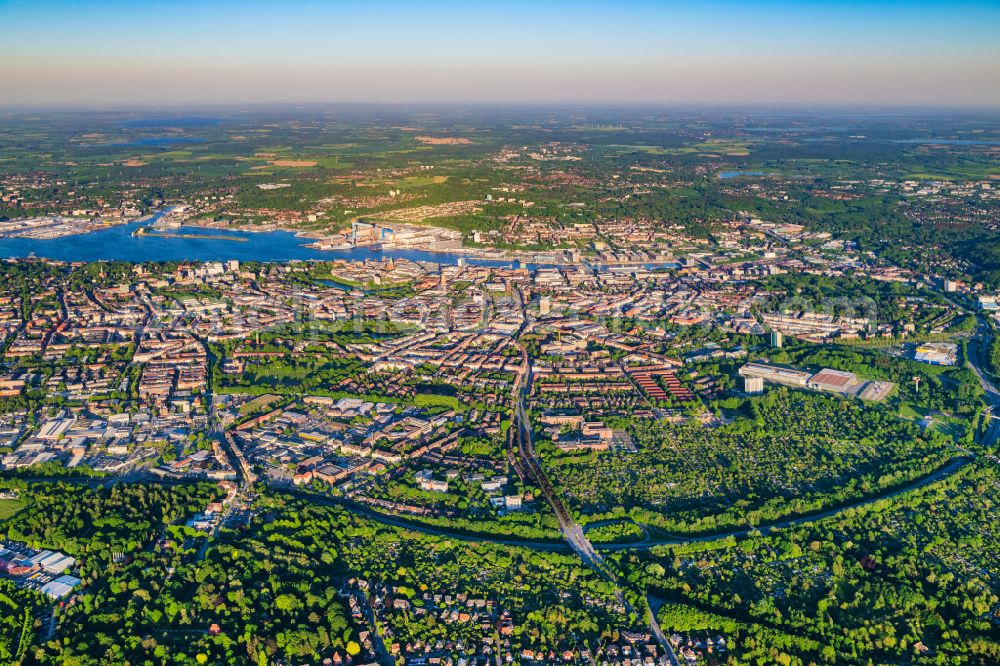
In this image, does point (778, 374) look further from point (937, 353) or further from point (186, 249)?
point (186, 249)

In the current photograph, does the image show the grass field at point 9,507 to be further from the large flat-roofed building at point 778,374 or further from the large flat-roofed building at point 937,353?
the large flat-roofed building at point 937,353

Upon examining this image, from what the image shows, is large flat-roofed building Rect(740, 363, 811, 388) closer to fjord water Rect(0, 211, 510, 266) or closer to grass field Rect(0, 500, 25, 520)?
fjord water Rect(0, 211, 510, 266)

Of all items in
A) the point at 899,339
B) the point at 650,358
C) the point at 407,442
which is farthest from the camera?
the point at 899,339

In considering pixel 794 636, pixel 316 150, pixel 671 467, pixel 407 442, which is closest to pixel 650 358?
pixel 671 467

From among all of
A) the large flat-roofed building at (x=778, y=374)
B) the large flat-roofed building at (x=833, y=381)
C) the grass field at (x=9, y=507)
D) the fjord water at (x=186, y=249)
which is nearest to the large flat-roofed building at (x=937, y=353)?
the large flat-roofed building at (x=833, y=381)

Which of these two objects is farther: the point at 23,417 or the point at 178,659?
the point at 23,417

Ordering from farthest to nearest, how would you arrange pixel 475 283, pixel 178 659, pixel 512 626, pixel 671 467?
1. pixel 475 283
2. pixel 671 467
3. pixel 512 626
4. pixel 178 659

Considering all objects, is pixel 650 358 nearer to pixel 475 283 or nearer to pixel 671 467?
pixel 671 467
